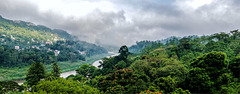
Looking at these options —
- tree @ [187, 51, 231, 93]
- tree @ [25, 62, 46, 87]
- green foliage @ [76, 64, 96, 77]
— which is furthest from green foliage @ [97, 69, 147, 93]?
green foliage @ [76, 64, 96, 77]

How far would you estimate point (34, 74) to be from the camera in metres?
20.9

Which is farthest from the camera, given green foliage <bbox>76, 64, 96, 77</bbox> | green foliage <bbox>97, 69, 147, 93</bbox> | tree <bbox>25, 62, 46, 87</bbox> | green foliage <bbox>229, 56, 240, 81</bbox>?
green foliage <bbox>76, 64, 96, 77</bbox>

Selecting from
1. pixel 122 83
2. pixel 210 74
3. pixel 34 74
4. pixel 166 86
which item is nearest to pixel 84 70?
pixel 34 74

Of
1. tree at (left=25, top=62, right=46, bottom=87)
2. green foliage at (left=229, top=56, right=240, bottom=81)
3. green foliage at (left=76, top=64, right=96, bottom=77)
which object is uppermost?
green foliage at (left=229, top=56, right=240, bottom=81)

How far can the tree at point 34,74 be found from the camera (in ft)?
67.6

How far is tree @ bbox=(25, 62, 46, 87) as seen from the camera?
67.6 feet

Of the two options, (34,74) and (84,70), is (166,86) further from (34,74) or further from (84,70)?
(84,70)

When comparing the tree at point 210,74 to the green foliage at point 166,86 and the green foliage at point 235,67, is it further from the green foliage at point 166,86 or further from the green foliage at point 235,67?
the green foliage at point 166,86

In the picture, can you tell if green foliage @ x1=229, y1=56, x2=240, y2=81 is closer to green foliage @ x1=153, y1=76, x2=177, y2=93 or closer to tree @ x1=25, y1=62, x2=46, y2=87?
green foliage @ x1=153, y1=76, x2=177, y2=93

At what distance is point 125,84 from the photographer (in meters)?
13.4

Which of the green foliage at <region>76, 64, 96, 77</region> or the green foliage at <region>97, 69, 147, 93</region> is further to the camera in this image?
the green foliage at <region>76, 64, 96, 77</region>

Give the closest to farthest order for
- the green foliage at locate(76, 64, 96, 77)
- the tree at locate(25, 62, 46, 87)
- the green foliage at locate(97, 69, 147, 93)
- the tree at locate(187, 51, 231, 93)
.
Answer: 1. the green foliage at locate(97, 69, 147, 93)
2. the tree at locate(187, 51, 231, 93)
3. the tree at locate(25, 62, 46, 87)
4. the green foliage at locate(76, 64, 96, 77)

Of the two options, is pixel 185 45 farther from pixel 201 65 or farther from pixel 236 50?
pixel 201 65

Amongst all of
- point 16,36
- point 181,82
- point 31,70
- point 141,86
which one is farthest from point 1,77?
point 16,36
